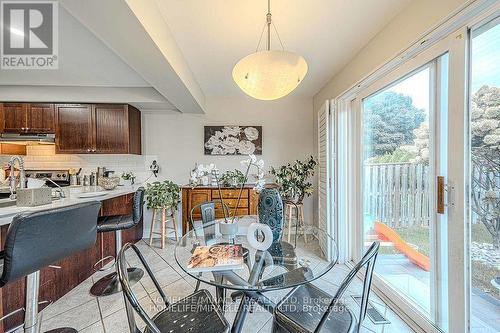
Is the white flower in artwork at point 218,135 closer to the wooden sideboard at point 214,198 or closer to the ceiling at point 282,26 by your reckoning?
the wooden sideboard at point 214,198

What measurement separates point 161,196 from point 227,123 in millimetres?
1652

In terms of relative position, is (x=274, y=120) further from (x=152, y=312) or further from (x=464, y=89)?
(x=152, y=312)

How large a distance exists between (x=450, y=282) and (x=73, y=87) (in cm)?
469

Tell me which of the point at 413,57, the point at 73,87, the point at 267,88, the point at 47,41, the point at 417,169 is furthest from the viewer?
the point at 73,87

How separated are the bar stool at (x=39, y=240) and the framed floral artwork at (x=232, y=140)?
2.50 metres

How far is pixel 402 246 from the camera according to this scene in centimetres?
207

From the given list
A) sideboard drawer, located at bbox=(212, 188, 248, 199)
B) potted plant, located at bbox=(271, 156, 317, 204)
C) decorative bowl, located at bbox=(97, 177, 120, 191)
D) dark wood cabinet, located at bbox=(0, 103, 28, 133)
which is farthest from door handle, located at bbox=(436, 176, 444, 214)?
dark wood cabinet, located at bbox=(0, 103, 28, 133)

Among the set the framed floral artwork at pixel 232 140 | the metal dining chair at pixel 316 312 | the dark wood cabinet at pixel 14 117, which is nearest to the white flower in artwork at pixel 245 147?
the framed floral artwork at pixel 232 140

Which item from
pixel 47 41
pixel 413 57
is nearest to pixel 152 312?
pixel 47 41

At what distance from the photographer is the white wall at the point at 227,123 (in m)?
4.03

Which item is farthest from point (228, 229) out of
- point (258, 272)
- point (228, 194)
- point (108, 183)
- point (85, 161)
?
point (85, 161)

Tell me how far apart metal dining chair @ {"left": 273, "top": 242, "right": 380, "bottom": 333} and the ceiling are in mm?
1705

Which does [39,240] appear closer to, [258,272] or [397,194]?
[258,272]

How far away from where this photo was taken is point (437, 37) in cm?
148
